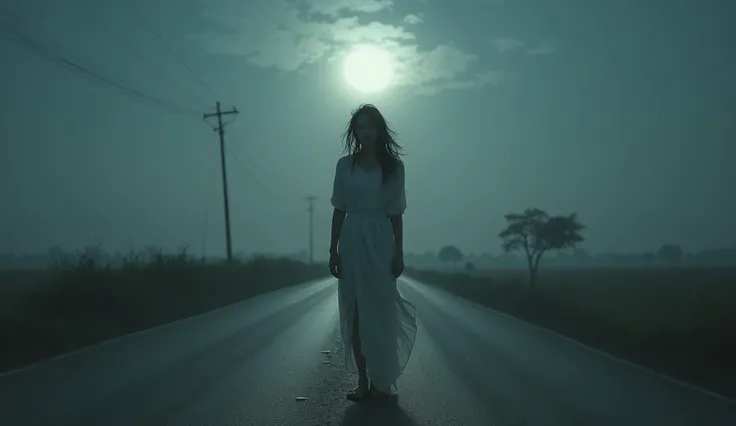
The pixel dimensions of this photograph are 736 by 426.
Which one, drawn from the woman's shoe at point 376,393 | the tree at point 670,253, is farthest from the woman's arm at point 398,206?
the tree at point 670,253

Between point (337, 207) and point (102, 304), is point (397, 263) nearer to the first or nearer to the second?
point (337, 207)

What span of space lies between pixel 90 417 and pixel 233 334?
666 cm

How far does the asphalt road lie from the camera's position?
18.4 feet

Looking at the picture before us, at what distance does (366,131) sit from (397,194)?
0.61 meters

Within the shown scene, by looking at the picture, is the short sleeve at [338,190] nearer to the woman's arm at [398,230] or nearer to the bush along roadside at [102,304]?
the woman's arm at [398,230]

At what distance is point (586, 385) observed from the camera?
24.1ft

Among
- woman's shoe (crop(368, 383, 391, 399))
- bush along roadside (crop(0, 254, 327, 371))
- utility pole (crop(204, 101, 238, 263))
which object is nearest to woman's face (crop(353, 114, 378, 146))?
woman's shoe (crop(368, 383, 391, 399))

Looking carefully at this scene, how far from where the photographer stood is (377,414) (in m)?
5.69

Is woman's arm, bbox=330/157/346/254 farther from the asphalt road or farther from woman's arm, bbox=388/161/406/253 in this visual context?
the asphalt road

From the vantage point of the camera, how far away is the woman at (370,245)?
6.07 m

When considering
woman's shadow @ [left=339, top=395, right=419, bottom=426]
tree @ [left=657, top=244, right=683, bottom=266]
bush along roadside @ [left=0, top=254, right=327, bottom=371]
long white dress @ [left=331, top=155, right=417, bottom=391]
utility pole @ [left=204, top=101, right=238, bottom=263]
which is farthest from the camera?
Result: tree @ [left=657, top=244, right=683, bottom=266]

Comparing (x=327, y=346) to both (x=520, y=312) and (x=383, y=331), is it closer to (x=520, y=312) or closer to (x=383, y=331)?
(x=383, y=331)

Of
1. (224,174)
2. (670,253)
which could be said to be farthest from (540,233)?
(670,253)

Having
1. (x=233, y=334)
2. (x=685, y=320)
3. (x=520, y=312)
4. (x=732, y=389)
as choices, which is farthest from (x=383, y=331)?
(x=520, y=312)
